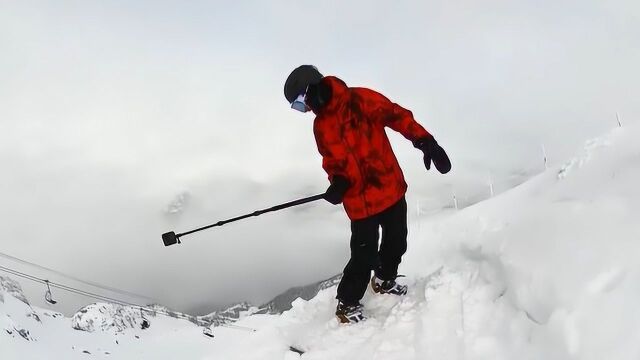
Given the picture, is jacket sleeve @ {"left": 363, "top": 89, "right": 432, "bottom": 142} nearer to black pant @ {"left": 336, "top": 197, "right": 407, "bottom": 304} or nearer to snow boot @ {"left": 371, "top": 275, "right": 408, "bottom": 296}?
black pant @ {"left": 336, "top": 197, "right": 407, "bottom": 304}

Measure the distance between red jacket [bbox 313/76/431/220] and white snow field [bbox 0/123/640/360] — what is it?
42.3 inches

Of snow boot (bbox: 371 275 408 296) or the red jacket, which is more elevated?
the red jacket

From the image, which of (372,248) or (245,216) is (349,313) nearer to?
(372,248)

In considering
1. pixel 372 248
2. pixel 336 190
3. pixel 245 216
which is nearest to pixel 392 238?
pixel 372 248

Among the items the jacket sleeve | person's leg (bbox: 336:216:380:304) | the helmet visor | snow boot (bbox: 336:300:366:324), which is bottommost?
snow boot (bbox: 336:300:366:324)

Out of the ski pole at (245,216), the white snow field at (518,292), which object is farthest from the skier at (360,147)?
the white snow field at (518,292)

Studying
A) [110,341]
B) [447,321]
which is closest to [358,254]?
[447,321]

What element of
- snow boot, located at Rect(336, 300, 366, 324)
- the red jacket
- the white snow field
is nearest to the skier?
the red jacket

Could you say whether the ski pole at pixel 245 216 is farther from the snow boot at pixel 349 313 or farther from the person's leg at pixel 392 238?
the snow boot at pixel 349 313

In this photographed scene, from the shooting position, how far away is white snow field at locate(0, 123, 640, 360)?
3.00 m

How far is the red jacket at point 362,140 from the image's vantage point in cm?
514

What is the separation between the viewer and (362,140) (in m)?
5.18

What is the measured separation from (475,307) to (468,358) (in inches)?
25.5

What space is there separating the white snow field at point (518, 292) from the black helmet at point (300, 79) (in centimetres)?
222
